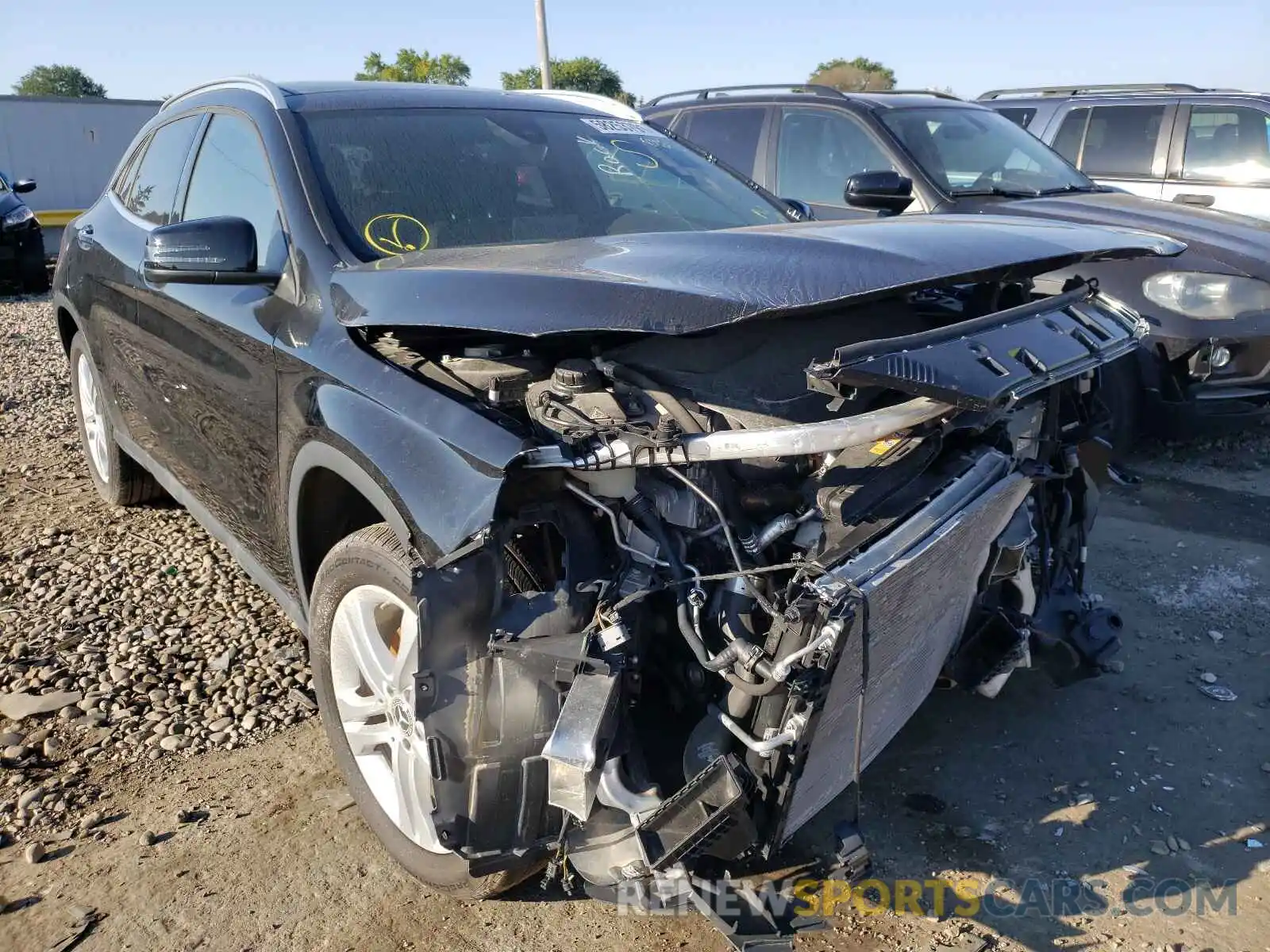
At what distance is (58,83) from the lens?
55.5 meters

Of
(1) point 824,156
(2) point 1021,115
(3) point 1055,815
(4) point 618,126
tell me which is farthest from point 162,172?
(2) point 1021,115

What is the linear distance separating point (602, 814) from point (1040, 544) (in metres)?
1.53

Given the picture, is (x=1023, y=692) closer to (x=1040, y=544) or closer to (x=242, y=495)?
(x=1040, y=544)

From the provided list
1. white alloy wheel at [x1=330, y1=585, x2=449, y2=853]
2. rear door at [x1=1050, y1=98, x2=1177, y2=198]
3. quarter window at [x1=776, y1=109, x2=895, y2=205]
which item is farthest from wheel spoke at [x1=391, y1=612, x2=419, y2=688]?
rear door at [x1=1050, y1=98, x2=1177, y2=198]

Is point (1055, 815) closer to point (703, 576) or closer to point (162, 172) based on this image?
point (703, 576)

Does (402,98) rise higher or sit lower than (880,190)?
higher

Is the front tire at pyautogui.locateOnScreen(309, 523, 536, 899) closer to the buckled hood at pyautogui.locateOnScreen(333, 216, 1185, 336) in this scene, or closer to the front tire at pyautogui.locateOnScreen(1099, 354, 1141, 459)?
the buckled hood at pyautogui.locateOnScreen(333, 216, 1185, 336)

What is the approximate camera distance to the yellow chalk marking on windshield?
9.11ft

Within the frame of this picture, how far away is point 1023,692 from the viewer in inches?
130

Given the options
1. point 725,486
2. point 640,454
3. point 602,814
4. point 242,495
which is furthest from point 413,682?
point 242,495

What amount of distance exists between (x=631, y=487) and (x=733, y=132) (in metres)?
5.44

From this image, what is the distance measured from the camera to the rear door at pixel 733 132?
267 inches

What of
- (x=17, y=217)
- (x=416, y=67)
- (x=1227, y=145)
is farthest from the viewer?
(x=416, y=67)

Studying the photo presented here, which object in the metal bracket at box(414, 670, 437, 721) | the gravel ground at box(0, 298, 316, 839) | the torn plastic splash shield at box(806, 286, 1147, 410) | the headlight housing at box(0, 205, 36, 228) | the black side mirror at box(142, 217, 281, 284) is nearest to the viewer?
the torn plastic splash shield at box(806, 286, 1147, 410)
